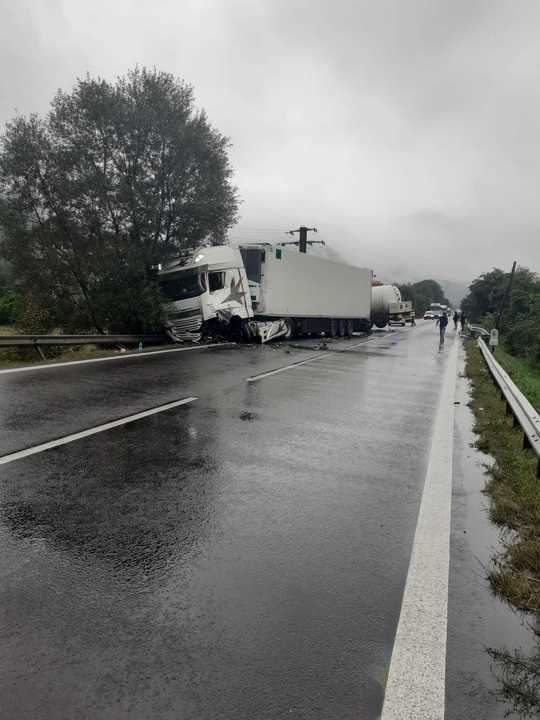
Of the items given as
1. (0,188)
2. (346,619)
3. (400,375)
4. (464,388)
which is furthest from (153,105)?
(346,619)

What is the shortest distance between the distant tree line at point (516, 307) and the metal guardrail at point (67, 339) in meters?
27.5

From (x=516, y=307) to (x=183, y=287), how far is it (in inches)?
1787

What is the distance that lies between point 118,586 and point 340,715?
141cm

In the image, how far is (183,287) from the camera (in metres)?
20.4

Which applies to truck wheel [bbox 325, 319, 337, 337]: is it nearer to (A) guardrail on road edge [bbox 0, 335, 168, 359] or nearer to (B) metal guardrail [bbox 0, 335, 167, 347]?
(A) guardrail on road edge [bbox 0, 335, 168, 359]

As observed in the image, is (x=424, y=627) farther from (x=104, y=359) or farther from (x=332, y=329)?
(x=332, y=329)

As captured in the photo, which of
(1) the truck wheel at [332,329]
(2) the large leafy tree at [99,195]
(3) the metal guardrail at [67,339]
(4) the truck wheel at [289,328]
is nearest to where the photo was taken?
(3) the metal guardrail at [67,339]

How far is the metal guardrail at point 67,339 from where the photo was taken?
45.9ft

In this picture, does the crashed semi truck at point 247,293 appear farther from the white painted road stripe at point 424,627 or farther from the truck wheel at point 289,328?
the white painted road stripe at point 424,627

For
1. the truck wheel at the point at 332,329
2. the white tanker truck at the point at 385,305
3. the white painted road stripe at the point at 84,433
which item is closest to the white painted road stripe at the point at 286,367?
the white painted road stripe at the point at 84,433

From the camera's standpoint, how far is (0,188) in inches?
760

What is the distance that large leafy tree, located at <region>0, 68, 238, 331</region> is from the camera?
19406 millimetres

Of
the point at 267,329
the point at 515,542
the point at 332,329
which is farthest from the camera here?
the point at 332,329

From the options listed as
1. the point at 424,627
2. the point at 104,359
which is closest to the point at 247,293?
the point at 104,359
